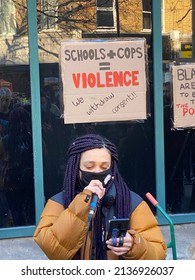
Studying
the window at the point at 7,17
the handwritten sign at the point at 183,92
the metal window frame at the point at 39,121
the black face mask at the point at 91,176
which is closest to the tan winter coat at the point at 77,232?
the black face mask at the point at 91,176

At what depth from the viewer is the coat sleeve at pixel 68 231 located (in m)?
2.23

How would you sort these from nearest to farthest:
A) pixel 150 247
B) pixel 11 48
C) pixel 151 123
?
pixel 150 247 < pixel 11 48 < pixel 151 123

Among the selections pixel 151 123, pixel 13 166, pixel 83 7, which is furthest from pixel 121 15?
pixel 13 166

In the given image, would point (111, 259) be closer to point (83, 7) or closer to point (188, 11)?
point (83, 7)

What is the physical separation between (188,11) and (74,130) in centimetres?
176

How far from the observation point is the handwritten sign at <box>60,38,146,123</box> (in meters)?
5.37

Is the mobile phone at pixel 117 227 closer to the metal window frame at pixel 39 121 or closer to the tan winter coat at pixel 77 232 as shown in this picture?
the tan winter coat at pixel 77 232

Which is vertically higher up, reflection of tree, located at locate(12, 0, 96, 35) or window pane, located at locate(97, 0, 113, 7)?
window pane, located at locate(97, 0, 113, 7)

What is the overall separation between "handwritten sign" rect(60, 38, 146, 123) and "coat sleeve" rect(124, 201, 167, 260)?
9.97 feet

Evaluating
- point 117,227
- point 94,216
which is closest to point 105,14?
point 94,216

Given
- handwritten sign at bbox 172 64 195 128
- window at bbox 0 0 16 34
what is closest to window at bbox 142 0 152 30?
handwritten sign at bbox 172 64 195 128

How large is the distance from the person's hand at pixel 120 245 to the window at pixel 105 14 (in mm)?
3643

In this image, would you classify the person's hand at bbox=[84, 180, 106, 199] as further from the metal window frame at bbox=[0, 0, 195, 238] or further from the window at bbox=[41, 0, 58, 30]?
the window at bbox=[41, 0, 58, 30]

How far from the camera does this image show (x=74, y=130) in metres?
5.53
